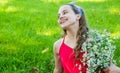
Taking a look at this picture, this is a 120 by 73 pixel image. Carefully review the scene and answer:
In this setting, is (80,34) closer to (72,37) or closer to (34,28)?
(72,37)

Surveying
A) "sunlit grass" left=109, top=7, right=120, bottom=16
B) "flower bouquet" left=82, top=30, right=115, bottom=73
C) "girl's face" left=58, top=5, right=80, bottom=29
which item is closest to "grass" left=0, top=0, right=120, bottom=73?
"sunlit grass" left=109, top=7, right=120, bottom=16

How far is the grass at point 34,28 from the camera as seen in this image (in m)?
5.34

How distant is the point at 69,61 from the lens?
3.93 meters

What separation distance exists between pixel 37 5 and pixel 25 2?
31 cm

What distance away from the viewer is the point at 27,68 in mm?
5262

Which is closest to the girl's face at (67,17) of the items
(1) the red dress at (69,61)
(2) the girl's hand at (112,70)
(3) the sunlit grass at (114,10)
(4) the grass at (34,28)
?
(1) the red dress at (69,61)

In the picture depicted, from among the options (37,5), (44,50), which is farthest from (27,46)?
(37,5)

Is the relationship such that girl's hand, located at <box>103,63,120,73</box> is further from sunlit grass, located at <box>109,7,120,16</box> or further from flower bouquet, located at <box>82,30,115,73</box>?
sunlit grass, located at <box>109,7,120,16</box>

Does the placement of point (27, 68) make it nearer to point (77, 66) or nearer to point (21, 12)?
point (77, 66)

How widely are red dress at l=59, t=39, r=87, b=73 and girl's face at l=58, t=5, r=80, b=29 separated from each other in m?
0.25

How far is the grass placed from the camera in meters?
5.34

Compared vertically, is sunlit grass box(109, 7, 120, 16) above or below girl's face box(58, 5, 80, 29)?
below

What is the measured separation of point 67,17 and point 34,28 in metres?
2.68

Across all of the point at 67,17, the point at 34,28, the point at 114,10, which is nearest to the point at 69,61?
the point at 67,17
